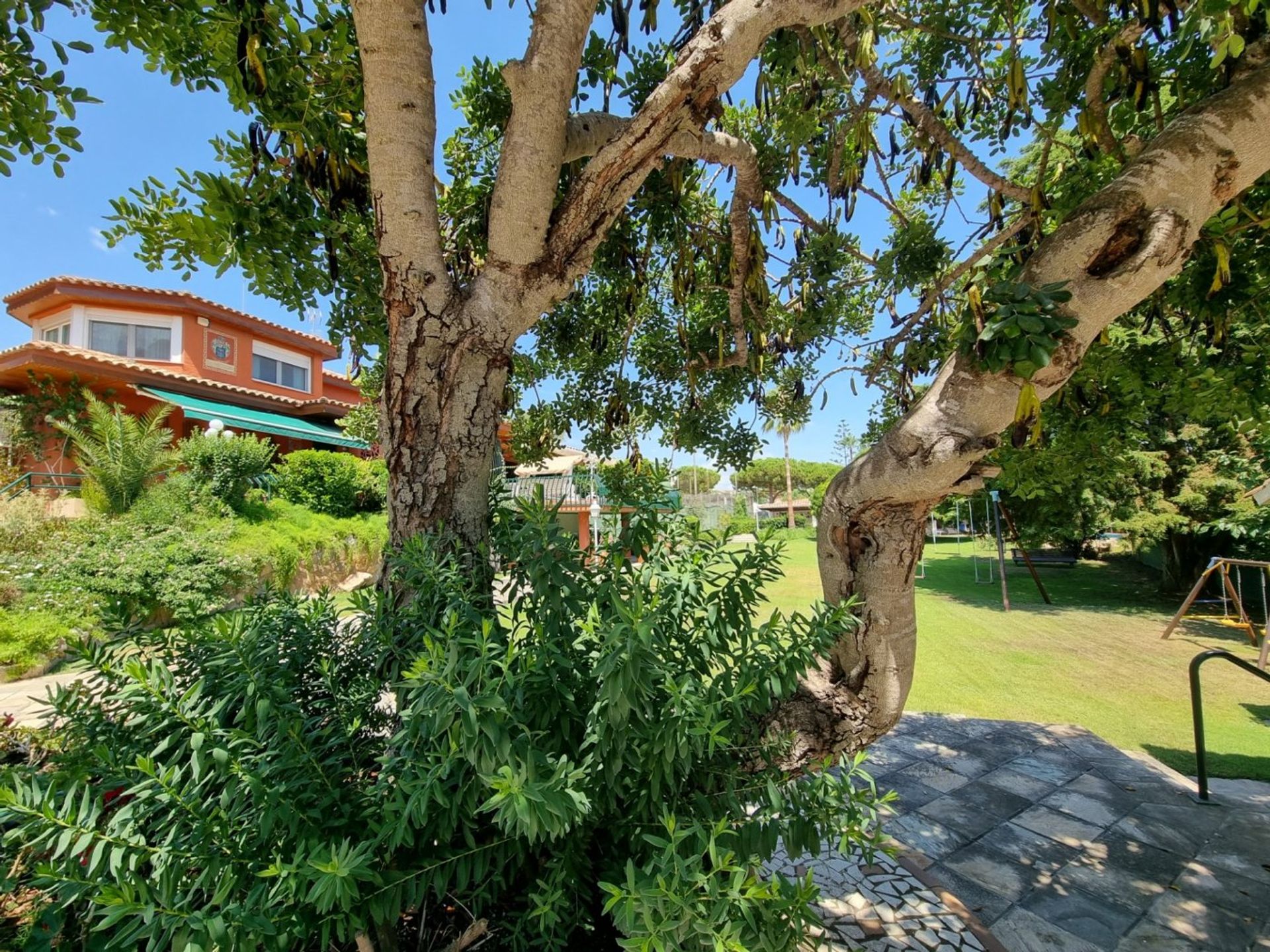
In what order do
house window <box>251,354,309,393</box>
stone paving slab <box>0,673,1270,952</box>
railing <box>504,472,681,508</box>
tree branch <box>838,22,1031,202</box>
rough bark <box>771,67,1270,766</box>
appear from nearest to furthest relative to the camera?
1. rough bark <box>771,67,1270,766</box>
2. railing <box>504,472,681,508</box>
3. stone paving slab <box>0,673,1270,952</box>
4. tree branch <box>838,22,1031,202</box>
5. house window <box>251,354,309,393</box>

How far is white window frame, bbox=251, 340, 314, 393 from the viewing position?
15969 millimetres

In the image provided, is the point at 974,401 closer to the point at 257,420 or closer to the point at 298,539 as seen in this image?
the point at 298,539

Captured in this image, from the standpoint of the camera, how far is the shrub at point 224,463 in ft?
35.5

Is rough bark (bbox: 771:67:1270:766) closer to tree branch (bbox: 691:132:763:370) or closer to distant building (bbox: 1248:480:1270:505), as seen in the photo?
→ tree branch (bbox: 691:132:763:370)

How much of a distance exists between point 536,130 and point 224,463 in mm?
11904

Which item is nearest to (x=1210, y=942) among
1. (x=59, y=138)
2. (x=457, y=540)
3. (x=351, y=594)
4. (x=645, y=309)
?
(x=457, y=540)

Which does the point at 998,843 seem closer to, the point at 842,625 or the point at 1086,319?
the point at 842,625

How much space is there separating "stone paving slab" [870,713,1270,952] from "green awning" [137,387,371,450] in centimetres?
1399

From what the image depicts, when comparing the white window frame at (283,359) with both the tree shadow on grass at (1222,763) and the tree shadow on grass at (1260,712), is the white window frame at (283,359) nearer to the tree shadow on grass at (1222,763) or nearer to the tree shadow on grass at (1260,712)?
the tree shadow on grass at (1222,763)

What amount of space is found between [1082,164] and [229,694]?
516 centimetres

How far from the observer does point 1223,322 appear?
3.04 metres

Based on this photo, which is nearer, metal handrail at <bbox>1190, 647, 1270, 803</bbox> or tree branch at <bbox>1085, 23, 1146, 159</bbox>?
tree branch at <bbox>1085, 23, 1146, 159</bbox>

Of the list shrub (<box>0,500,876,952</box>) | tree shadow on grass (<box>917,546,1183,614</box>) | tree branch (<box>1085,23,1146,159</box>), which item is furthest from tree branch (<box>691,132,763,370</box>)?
tree shadow on grass (<box>917,546,1183,614</box>)

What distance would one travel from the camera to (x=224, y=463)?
10.9 metres
